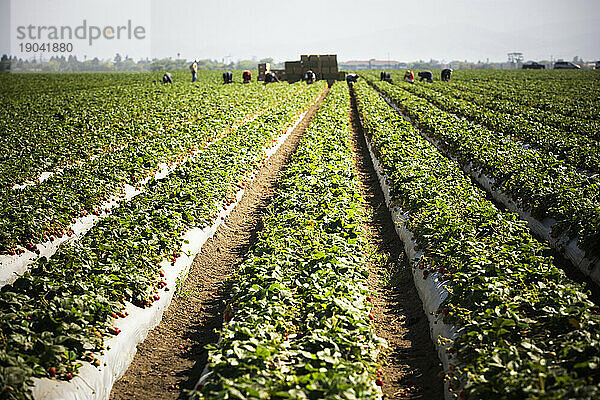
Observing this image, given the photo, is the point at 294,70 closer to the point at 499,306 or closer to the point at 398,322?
the point at 398,322

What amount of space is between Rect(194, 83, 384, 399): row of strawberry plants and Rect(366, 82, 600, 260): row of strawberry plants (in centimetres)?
341

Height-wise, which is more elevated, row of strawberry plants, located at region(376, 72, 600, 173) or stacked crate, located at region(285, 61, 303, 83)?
Answer: stacked crate, located at region(285, 61, 303, 83)

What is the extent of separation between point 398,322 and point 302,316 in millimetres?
1670

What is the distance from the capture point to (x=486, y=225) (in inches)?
276

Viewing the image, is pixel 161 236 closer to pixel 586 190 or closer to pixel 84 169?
pixel 84 169

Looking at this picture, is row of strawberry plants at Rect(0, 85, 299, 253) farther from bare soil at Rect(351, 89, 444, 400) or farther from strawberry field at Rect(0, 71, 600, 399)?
bare soil at Rect(351, 89, 444, 400)

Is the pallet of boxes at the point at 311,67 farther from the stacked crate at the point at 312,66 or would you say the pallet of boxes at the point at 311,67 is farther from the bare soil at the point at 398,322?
the bare soil at the point at 398,322

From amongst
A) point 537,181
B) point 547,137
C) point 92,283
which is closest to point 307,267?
point 92,283

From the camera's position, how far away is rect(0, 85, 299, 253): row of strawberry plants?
7.62 m

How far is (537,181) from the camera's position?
9.46 metres

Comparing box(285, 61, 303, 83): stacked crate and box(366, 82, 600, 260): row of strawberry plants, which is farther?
box(285, 61, 303, 83): stacked crate

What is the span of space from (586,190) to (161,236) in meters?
7.64

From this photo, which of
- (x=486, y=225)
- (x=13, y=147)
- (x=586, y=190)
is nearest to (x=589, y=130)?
(x=586, y=190)

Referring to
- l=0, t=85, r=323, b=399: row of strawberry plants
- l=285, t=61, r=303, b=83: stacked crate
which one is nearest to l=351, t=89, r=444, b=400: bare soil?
l=0, t=85, r=323, b=399: row of strawberry plants
